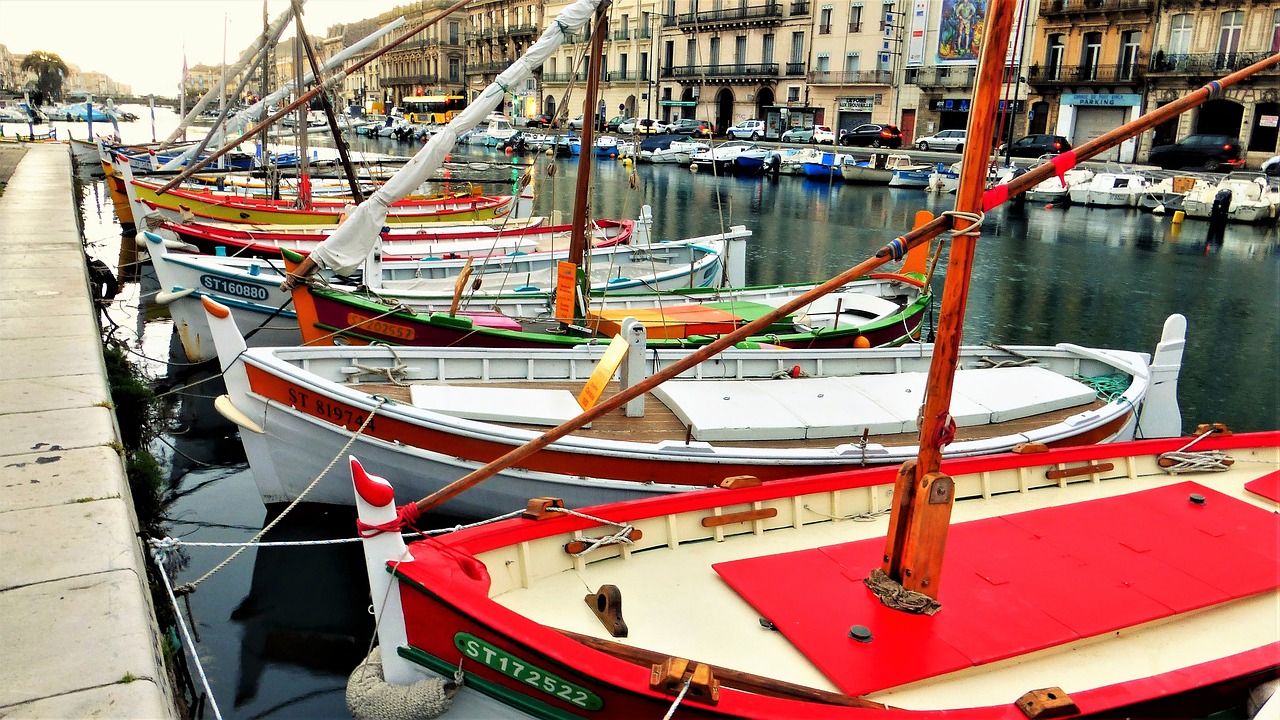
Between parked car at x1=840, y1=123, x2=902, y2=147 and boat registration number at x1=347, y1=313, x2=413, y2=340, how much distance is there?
5724 centimetres

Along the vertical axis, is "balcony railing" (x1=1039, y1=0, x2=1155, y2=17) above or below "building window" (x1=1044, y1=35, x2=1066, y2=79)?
above

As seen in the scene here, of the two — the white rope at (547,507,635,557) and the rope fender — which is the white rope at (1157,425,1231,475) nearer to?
the white rope at (547,507,635,557)

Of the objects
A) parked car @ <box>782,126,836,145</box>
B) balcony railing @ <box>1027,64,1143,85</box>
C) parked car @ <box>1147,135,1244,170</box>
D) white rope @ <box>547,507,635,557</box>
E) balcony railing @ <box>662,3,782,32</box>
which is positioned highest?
balcony railing @ <box>662,3,782,32</box>

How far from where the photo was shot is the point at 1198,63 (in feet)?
Result: 164

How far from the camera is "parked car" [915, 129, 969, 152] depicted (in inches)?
2293

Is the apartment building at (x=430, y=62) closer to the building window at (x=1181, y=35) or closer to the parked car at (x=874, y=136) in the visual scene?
the parked car at (x=874, y=136)

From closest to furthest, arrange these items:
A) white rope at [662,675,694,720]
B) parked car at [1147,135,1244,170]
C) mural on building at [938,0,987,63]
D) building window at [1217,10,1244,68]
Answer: white rope at [662,675,694,720]
parked car at [1147,135,1244,170]
building window at [1217,10,1244,68]
mural on building at [938,0,987,63]

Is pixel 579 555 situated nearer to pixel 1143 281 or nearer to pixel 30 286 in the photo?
pixel 30 286

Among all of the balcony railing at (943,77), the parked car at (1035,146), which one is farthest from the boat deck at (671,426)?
the balcony railing at (943,77)

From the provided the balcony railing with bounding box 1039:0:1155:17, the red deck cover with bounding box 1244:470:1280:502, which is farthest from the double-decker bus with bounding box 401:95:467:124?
the red deck cover with bounding box 1244:470:1280:502

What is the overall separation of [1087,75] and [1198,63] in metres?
6.56

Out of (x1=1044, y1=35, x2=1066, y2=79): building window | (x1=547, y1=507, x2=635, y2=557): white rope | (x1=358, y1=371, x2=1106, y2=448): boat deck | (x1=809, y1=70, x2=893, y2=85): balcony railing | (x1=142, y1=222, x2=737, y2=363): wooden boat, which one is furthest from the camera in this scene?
(x1=809, y1=70, x2=893, y2=85): balcony railing

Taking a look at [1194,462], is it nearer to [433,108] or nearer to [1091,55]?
[1091,55]

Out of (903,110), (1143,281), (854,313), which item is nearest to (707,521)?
(854,313)
